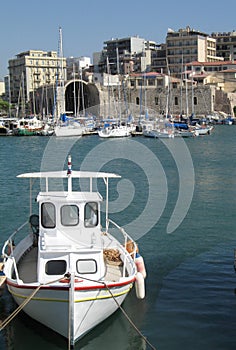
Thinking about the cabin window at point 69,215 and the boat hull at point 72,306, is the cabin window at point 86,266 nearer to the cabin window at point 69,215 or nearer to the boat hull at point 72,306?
the boat hull at point 72,306

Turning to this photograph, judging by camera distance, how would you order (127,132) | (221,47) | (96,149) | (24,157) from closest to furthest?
1. (24,157)
2. (96,149)
3. (127,132)
4. (221,47)

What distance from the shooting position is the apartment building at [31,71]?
121 metres

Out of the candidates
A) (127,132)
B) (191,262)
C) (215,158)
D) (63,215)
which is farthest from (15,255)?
(127,132)

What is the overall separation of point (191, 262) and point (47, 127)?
193ft

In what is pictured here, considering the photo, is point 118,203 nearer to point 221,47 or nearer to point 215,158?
point 215,158

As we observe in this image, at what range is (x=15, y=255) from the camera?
12.2 meters

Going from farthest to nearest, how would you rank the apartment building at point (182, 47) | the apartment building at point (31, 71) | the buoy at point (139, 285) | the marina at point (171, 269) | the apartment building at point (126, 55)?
the apartment building at point (31, 71) < the apartment building at point (126, 55) < the apartment building at point (182, 47) < the buoy at point (139, 285) < the marina at point (171, 269)

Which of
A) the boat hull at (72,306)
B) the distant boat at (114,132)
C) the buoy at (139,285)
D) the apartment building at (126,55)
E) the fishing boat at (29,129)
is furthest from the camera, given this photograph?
the apartment building at (126,55)

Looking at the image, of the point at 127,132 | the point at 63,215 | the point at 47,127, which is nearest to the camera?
the point at 63,215

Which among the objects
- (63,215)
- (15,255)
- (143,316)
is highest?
(63,215)

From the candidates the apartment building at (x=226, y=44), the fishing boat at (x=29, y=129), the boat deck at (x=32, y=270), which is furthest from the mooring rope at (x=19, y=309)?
the apartment building at (x=226, y=44)

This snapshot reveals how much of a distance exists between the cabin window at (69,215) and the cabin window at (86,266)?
0.82m

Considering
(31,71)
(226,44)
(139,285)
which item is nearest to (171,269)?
(139,285)

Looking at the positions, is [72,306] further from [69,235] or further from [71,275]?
[69,235]
